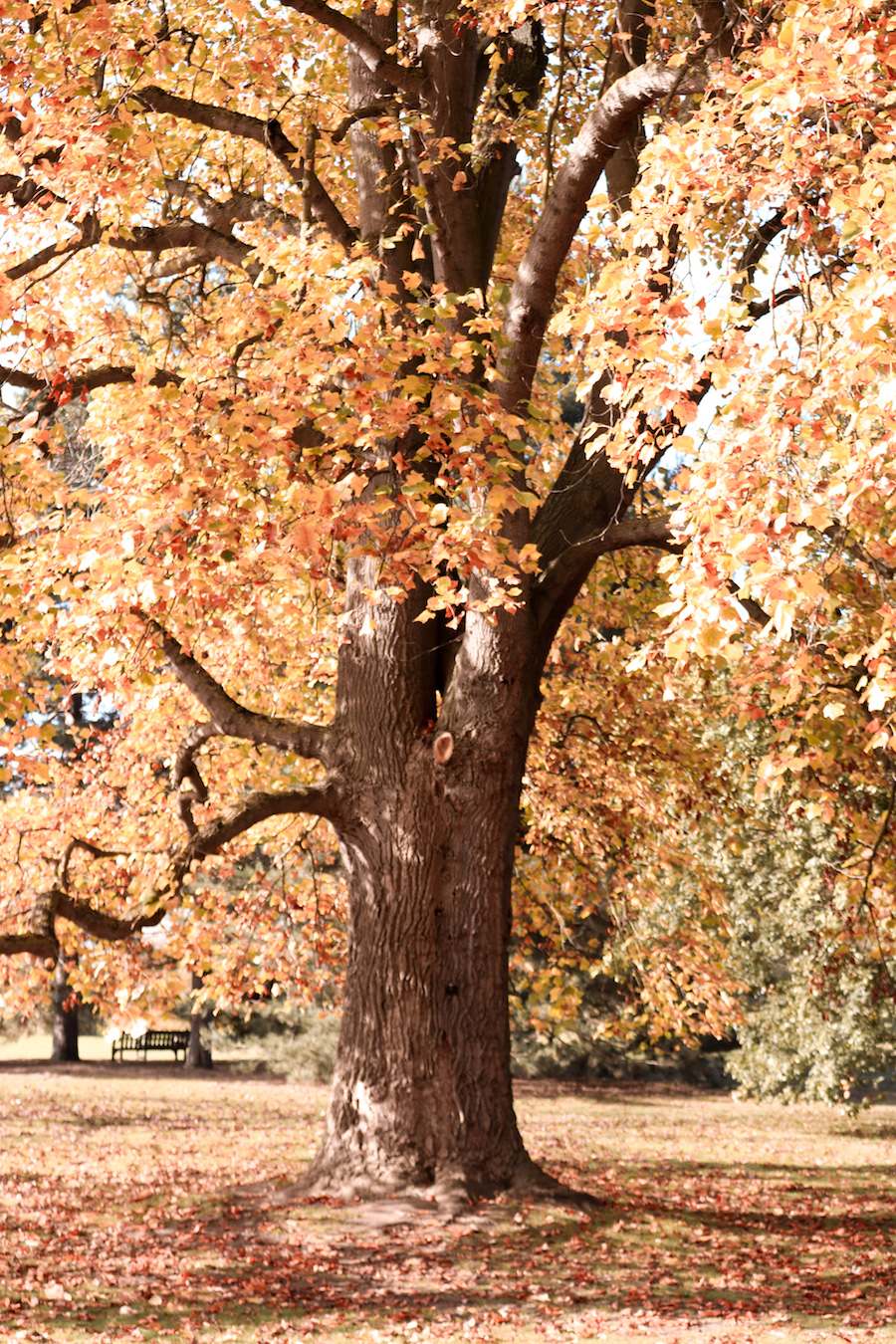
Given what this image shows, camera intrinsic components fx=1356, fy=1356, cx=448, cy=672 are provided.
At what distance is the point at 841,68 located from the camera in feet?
19.2

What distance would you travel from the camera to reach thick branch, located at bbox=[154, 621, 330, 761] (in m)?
11.2

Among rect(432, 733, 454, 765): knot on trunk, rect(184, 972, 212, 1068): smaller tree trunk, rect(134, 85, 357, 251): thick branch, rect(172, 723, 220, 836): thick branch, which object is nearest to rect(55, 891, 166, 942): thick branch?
rect(172, 723, 220, 836): thick branch

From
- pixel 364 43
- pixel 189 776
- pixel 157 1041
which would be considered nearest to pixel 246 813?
pixel 189 776

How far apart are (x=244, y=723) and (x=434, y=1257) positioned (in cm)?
438

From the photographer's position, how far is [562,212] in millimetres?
9922

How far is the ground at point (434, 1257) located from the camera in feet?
26.1

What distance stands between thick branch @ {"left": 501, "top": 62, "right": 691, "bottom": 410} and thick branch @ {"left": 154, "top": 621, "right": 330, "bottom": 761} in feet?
10.5

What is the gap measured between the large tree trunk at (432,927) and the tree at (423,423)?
0.03 metres

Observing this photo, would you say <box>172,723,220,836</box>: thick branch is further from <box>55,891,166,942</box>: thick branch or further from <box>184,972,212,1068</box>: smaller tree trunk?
<box>184,972,212,1068</box>: smaller tree trunk

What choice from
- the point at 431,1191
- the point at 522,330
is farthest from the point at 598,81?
the point at 431,1191

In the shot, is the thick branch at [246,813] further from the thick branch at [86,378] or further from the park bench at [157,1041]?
the park bench at [157,1041]

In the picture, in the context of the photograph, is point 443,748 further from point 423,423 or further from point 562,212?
point 562,212

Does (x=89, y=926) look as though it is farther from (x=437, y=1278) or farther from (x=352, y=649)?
(x=437, y=1278)

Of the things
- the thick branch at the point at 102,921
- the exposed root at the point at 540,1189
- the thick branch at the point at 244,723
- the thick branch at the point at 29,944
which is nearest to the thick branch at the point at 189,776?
the thick branch at the point at 244,723
